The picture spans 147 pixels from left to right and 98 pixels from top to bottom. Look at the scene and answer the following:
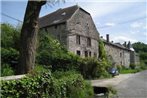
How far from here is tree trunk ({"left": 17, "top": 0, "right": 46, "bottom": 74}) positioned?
13164 millimetres

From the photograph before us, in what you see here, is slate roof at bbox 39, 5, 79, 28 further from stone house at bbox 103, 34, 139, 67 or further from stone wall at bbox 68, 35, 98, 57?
stone house at bbox 103, 34, 139, 67

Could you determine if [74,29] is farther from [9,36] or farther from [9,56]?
[9,56]

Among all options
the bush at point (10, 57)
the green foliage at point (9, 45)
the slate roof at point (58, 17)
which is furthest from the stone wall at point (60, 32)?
the bush at point (10, 57)

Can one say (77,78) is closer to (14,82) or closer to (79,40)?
(14,82)

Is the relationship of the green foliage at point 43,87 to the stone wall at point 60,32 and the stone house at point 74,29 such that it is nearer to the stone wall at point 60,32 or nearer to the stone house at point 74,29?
the stone wall at point 60,32

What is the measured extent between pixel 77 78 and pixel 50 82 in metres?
4.23

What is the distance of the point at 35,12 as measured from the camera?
43.4ft

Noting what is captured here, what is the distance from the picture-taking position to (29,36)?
531 inches

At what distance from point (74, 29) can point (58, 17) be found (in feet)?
10.5

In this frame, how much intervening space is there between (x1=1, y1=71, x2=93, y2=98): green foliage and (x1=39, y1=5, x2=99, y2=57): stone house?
23175mm

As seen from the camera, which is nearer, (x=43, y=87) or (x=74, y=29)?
(x=43, y=87)

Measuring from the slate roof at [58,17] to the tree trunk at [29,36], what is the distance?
2561 cm

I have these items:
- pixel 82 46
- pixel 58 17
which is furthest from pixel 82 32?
pixel 58 17

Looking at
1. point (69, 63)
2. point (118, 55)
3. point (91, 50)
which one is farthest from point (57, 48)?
point (118, 55)
